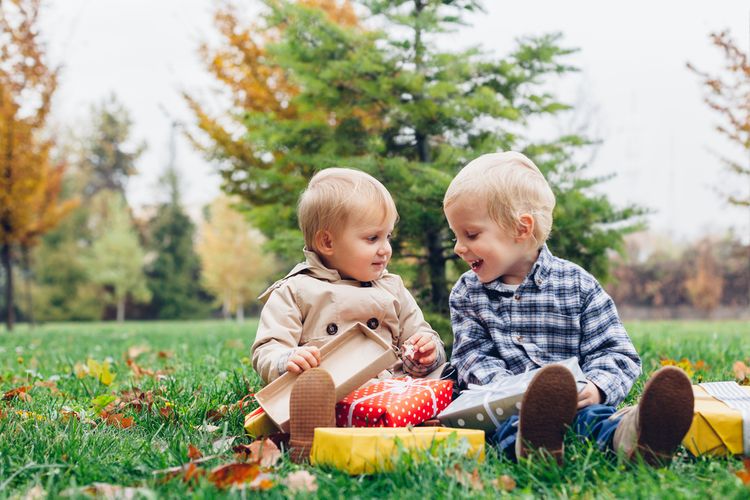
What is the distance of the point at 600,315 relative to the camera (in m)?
2.63

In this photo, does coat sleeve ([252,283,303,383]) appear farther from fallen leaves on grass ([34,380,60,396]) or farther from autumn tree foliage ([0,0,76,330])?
autumn tree foliage ([0,0,76,330])

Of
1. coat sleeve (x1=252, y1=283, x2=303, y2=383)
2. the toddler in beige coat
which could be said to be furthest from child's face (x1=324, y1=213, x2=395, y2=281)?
coat sleeve (x1=252, y1=283, x2=303, y2=383)

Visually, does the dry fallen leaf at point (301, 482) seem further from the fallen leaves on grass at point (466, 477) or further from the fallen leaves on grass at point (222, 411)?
the fallen leaves on grass at point (222, 411)

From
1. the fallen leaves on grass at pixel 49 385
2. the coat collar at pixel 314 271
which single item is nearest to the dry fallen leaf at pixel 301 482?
the coat collar at pixel 314 271

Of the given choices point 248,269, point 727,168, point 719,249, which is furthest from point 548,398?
point 248,269

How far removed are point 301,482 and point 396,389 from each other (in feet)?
2.52

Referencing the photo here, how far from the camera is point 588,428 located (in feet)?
7.20

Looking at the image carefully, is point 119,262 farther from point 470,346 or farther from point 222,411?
point 470,346

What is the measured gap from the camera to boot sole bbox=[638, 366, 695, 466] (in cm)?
188

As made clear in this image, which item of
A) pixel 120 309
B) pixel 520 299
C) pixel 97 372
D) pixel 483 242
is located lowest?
pixel 120 309

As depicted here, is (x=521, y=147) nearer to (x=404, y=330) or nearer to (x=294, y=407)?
(x=404, y=330)

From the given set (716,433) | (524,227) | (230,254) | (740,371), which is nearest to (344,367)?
(524,227)

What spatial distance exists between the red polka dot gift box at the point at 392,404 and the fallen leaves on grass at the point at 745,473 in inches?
40.7

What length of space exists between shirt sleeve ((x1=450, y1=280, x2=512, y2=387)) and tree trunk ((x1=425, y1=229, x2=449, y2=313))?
222 cm
